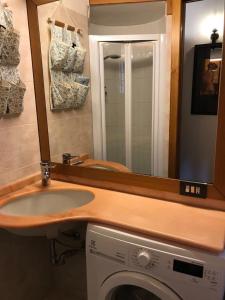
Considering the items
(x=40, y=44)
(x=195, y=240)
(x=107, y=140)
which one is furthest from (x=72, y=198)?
(x=40, y=44)

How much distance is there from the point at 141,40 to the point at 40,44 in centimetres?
61

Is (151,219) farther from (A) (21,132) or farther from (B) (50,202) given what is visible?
(A) (21,132)

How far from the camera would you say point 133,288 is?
4.18 feet

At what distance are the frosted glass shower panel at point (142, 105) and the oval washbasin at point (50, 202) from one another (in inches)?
14.1

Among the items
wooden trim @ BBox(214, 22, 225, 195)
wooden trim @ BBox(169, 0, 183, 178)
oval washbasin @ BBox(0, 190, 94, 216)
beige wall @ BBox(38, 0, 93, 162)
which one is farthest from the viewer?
beige wall @ BBox(38, 0, 93, 162)

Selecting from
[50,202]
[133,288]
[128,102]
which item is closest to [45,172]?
[50,202]

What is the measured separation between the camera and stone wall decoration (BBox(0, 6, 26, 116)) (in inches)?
51.6

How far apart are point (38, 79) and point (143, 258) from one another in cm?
119

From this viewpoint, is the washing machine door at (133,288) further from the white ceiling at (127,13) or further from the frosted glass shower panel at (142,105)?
the white ceiling at (127,13)

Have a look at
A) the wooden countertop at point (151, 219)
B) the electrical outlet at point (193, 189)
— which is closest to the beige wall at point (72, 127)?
the wooden countertop at point (151, 219)

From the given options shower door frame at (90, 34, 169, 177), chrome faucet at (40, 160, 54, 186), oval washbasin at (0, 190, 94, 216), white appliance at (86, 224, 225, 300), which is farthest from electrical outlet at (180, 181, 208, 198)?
chrome faucet at (40, 160, 54, 186)

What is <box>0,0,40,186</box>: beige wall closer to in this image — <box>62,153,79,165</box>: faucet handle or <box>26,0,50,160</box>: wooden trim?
<box>26,0,50,160</box>: wooden trim

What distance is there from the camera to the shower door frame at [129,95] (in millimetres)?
1369

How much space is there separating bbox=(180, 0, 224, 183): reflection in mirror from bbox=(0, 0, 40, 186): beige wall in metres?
0.90
